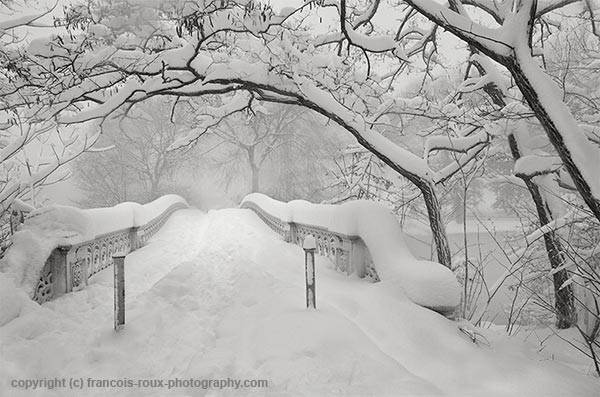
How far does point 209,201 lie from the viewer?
3838 cm

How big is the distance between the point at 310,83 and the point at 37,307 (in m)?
5.10

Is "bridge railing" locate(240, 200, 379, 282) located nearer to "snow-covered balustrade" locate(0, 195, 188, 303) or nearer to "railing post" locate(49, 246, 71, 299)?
"snow-covered balustrade" locate(0, 195, 188, 303)

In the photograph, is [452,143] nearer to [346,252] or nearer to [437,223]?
[437,223]

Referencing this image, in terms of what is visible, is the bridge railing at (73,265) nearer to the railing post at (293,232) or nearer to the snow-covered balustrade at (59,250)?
the snow-covered balustrade at (59,250)

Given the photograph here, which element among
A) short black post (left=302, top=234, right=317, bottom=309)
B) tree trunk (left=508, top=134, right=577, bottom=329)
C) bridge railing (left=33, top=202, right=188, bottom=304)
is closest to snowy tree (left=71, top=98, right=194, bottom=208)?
bridge railing (left=33, top=202, right=188, bottom=304)

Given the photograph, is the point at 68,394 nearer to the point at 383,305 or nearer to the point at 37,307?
the point at 37,307

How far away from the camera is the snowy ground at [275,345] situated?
3.29m

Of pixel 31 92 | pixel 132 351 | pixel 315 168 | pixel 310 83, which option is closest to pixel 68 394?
pixel 132 351

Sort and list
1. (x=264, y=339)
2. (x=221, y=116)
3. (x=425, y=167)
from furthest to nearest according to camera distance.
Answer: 1. (x=221, y=116)
2. (x=425, y=167)
3. (x=264, y=339)

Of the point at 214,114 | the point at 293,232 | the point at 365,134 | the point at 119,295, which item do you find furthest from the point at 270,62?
the point at 293,232

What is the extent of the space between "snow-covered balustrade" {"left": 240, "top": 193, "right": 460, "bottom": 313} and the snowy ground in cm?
24

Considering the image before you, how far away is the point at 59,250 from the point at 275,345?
3.84m

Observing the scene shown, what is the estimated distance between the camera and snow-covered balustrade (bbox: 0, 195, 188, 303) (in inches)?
191

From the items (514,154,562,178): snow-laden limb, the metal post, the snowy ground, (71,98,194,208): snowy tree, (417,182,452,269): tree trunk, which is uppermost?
(71,98,194,208): snowy tree
